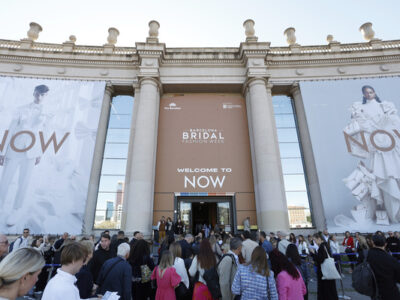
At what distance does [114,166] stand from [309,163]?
1238 centimetres

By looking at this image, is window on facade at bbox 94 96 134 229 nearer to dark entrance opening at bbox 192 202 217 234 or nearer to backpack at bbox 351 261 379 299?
dark entrance opening at bbox 192 202 217 234

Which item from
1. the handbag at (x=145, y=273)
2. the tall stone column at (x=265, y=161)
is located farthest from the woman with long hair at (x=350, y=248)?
the handbag at (x=145, y=273)

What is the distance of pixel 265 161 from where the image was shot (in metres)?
12.6

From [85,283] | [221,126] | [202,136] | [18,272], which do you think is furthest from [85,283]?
[221,126]

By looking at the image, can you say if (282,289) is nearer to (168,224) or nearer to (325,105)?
(168,224)

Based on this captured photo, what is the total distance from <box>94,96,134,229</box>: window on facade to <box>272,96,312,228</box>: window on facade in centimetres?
1028

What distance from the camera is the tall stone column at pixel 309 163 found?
1248 cm

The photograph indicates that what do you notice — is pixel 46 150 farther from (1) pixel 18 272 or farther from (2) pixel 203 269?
(1) pixel 18 272

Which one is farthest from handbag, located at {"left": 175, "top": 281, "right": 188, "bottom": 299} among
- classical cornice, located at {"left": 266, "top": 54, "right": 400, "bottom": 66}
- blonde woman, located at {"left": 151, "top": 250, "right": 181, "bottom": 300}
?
classical cornice, located at {"left": 266, "top": 54, "right": 400, "bottom": 66}

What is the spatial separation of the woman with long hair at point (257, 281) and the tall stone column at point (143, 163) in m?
9.23

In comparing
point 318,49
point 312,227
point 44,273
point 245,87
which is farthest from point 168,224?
point 318,49

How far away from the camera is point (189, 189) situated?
43.8ft

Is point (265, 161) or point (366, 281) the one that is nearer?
point (366, 281)

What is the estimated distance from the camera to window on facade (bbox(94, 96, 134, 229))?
12711 mm
